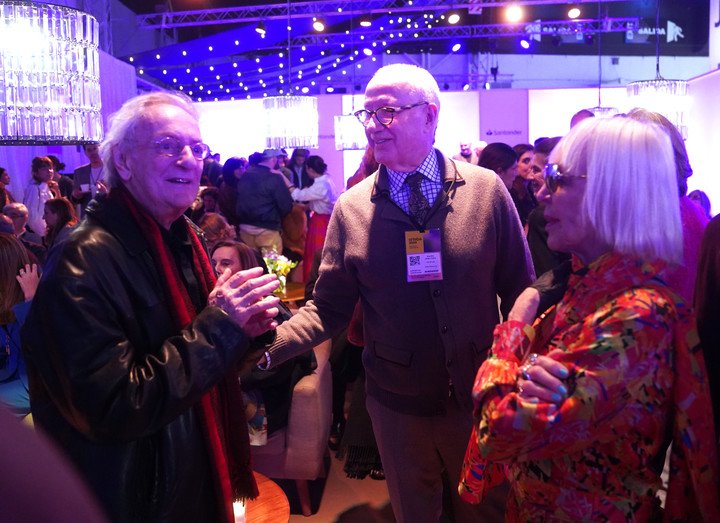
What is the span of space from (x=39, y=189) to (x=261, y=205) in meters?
2.34

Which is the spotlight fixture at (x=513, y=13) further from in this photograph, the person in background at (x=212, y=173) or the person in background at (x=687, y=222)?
the person in background at (x=687, y=222)

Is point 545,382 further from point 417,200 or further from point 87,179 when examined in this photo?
point 87,179

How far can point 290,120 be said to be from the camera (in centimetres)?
847

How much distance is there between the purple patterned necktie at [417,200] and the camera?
230cm

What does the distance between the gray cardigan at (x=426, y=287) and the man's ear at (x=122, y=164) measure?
0.83m

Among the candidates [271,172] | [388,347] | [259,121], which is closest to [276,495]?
[388,347]

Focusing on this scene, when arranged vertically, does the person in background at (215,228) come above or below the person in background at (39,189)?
below

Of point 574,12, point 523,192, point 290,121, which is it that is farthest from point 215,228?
point 574,12

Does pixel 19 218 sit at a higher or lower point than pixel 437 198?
lower

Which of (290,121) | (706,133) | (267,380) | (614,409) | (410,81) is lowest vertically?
(267,380)

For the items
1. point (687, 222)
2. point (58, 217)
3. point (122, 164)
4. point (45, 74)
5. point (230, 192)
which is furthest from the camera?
point (230, 192)

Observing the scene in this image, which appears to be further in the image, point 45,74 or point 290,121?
point 290,121

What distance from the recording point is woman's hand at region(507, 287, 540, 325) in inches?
61.3

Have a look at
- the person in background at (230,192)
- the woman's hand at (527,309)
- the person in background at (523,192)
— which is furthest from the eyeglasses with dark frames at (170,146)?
the person in background at (230,192)
